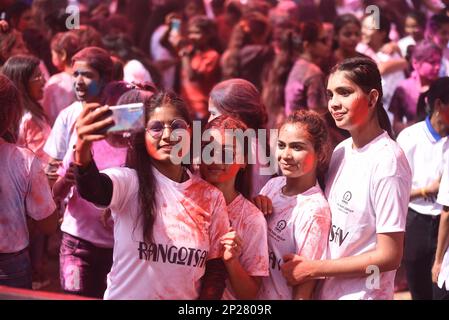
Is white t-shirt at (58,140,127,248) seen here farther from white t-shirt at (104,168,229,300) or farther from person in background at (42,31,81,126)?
person in background at (42,31,81,126)

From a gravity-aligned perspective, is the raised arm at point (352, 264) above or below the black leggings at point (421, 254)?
above

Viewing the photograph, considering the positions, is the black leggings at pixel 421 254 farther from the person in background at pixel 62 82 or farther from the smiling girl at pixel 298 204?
the person in background at pixel 62 82

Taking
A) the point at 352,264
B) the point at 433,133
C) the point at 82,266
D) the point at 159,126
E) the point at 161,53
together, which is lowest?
the point at 82,266

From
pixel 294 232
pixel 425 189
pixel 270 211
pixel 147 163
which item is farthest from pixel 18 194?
pixel 425 189

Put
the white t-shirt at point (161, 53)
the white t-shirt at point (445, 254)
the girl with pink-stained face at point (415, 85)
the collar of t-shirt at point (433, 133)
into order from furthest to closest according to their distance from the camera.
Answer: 1. the white t-shirt at point (161, 53)
2. the girl with pink-stained face at point (415, 85)
3. the collar of t-shirt at point (433, 133)
4. the white t-shirt at point (445, 254)

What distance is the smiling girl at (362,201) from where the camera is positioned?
3209mm

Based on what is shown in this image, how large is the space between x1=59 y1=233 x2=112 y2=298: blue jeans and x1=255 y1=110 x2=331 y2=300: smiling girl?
101cm

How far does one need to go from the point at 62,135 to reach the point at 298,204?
5.71ft

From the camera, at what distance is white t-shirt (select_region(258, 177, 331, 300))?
3330 mm

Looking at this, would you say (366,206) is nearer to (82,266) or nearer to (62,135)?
(82,266)

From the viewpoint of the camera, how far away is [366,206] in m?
3.25

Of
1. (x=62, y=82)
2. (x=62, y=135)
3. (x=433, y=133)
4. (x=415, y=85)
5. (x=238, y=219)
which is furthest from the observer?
(x=415, y=85)

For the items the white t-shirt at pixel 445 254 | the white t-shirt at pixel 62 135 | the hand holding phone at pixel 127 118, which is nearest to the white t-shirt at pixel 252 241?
the hand holding phone at pixel 127 118

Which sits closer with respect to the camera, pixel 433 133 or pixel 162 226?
pixel 162 226
